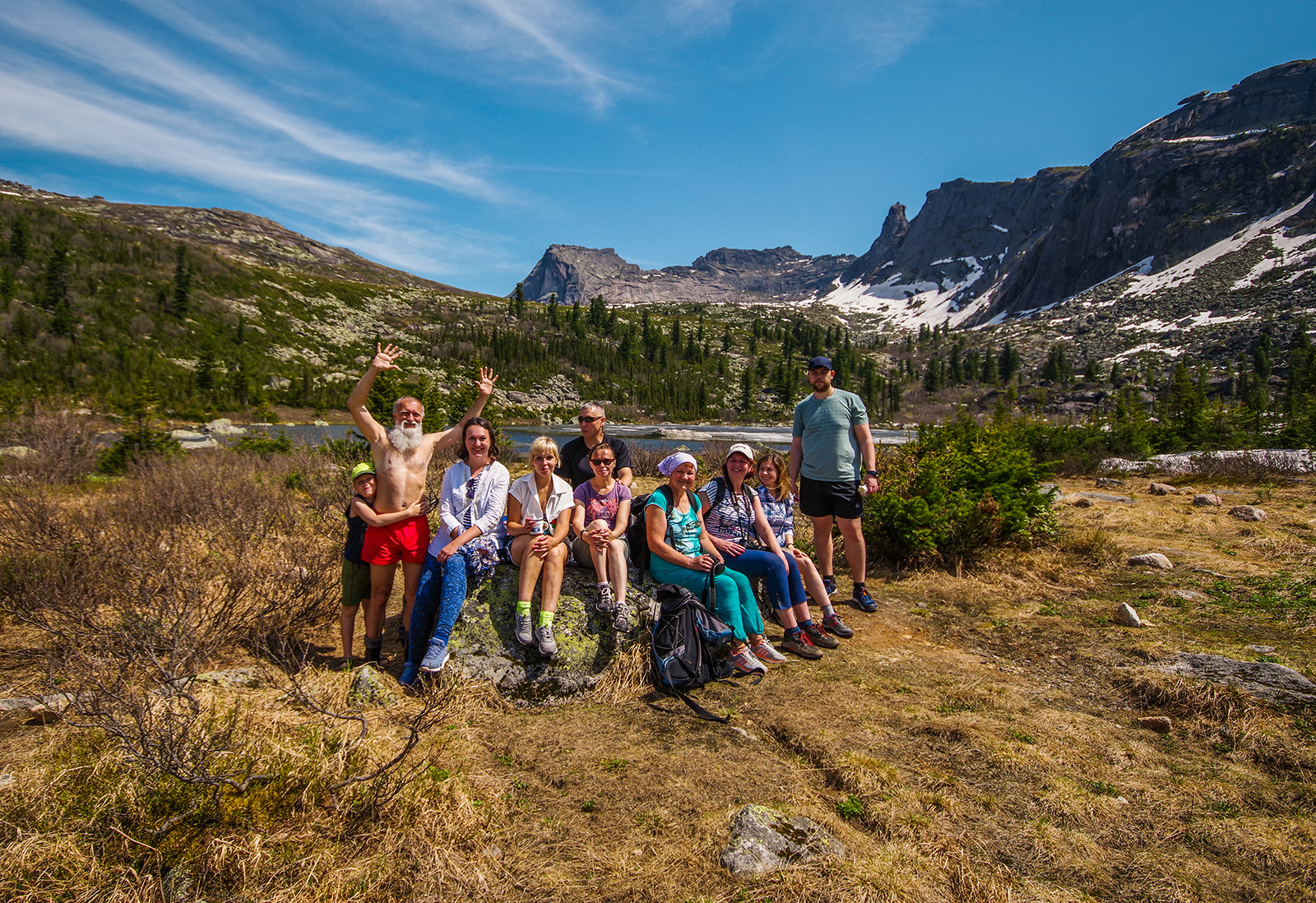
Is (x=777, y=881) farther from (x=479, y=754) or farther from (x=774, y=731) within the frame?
(x=479, y=754)

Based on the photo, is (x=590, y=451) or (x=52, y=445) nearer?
(x=590, y=451)

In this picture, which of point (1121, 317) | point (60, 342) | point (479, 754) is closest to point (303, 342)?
point (60, 342)

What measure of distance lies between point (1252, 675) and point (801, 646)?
2.99 meters

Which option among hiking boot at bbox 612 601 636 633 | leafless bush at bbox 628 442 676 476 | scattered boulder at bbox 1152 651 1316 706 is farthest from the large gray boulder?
leafless bush at bbox 628 442 676 476

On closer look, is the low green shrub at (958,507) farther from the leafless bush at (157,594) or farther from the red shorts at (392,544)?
the leafless bush at (157,594)

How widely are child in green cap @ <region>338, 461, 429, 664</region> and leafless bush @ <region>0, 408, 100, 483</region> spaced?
7603 mm

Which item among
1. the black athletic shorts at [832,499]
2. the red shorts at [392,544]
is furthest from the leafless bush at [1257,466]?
the red shorts at [392,544]

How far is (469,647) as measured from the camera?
424 centimetres

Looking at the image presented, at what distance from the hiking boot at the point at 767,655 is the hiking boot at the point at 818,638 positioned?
1.35 feet

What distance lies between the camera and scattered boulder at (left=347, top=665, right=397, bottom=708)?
3504 mm

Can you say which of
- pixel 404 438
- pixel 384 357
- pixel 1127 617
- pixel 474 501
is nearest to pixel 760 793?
pixel 474 501

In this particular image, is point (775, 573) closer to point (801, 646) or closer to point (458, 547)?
point (801, 646)

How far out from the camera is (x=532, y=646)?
4312mm

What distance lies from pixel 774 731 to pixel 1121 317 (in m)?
133
